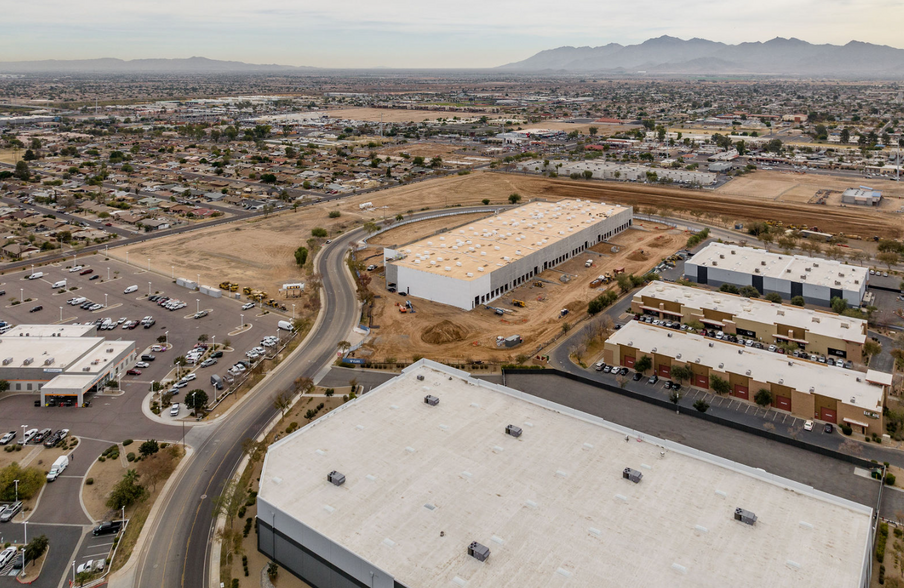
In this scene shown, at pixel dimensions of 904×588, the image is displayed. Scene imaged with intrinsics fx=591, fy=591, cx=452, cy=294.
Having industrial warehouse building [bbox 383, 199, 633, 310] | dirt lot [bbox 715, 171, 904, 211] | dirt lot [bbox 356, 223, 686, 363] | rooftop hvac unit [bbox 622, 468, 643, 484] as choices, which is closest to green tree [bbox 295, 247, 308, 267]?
Answer: dirt lot [bbox 356, 223, 686, 363]

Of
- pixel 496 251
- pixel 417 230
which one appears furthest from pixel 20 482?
pixel 417 230

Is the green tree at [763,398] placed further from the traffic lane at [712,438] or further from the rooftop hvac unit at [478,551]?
the rooftop hvac unit at [478,551]

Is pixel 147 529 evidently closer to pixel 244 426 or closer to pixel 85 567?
pixel 85 567

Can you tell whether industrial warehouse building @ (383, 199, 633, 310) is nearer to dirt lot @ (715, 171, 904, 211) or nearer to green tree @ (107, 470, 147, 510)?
green tree @ (107, 470, 147, 510)

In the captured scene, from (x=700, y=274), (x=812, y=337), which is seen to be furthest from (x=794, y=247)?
(x=812, y=337)

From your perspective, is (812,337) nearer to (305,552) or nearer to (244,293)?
(305,552)

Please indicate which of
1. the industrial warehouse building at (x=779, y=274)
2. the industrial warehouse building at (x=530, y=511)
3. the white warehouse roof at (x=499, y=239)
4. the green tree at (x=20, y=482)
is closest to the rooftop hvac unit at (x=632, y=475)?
the industrial warehouse building at (x=530, y=511)
